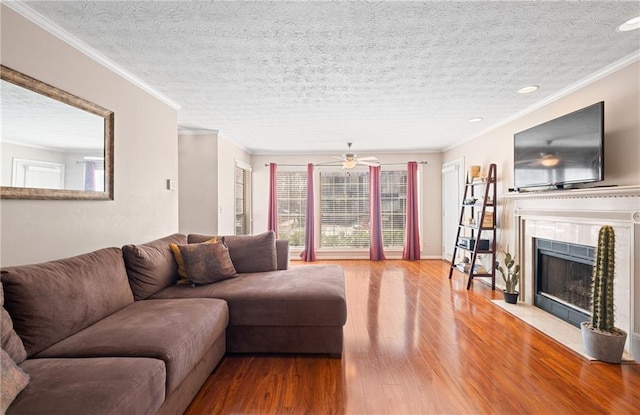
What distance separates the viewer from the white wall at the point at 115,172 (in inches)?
72.5

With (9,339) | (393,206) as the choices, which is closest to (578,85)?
(393,206)

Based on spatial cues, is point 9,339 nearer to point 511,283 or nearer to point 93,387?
point 93,387

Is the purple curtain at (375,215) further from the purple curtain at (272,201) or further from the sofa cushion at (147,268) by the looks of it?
the sofa cushion at (147,268)

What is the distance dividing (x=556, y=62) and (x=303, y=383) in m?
3.28

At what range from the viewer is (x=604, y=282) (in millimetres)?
2340

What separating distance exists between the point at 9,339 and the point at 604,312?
3.82 metres

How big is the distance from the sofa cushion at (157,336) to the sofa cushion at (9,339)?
0.11 meters

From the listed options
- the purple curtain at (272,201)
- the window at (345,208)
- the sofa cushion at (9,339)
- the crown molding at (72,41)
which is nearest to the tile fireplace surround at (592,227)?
the window at (345,208)

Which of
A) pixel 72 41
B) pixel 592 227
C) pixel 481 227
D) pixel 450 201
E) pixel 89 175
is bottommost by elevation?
pixel 481 227

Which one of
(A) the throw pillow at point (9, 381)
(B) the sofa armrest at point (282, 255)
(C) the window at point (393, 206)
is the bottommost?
(A) the throw pillow at point (9, 381)

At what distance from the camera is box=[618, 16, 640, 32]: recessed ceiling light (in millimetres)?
2002

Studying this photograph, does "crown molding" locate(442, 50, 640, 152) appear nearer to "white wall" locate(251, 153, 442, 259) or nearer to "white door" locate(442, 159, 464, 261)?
"white door" locate(442, 159, 464, 261)

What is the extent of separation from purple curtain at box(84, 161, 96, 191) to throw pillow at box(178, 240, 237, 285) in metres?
0.86

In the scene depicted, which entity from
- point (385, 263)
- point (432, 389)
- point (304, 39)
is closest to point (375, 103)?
point (304, 39)
